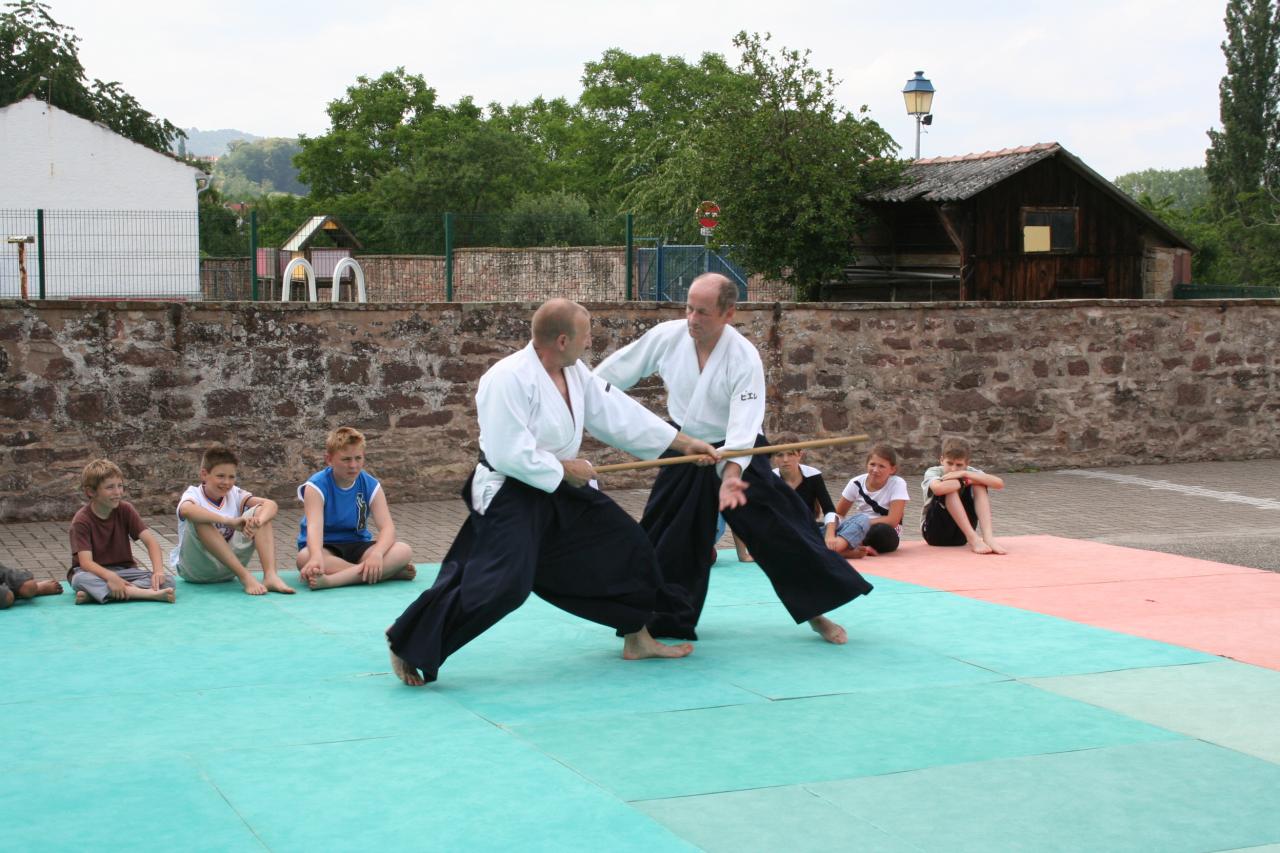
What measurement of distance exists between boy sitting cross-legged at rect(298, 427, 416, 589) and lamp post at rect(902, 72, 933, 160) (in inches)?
684

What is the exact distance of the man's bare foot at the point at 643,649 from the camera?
5961 millimetres

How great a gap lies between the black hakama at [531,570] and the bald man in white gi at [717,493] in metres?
0.36

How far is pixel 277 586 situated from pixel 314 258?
1187 centimetres

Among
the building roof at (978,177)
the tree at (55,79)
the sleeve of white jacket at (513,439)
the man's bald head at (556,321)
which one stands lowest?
the sleeve of white jacket at (513,439)

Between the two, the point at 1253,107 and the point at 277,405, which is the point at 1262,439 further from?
the point at 1253,107

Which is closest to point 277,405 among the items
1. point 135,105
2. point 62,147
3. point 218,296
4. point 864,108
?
point 218,296

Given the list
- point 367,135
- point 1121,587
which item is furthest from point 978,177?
point 367,135

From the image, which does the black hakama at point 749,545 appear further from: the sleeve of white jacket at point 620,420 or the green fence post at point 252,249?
the green fence post at point 252,249

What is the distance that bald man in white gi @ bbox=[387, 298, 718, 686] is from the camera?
5371mm

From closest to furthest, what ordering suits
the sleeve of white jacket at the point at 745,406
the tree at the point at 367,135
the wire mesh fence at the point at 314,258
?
the sleeve of white jacket at the point at 745,406, the wire mesh fence at the point at 314,258, the tree at the point at 367,135

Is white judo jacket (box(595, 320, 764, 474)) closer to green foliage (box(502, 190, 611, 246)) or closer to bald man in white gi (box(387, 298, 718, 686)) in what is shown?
bald man in white gi (box(387, 298, 718, 686))

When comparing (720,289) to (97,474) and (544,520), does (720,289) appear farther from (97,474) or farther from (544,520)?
(97,474)

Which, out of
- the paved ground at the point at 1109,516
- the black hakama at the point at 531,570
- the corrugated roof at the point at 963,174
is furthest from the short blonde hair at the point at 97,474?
the corrugated roof at the point at 963,174

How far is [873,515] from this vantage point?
29.4 feet
